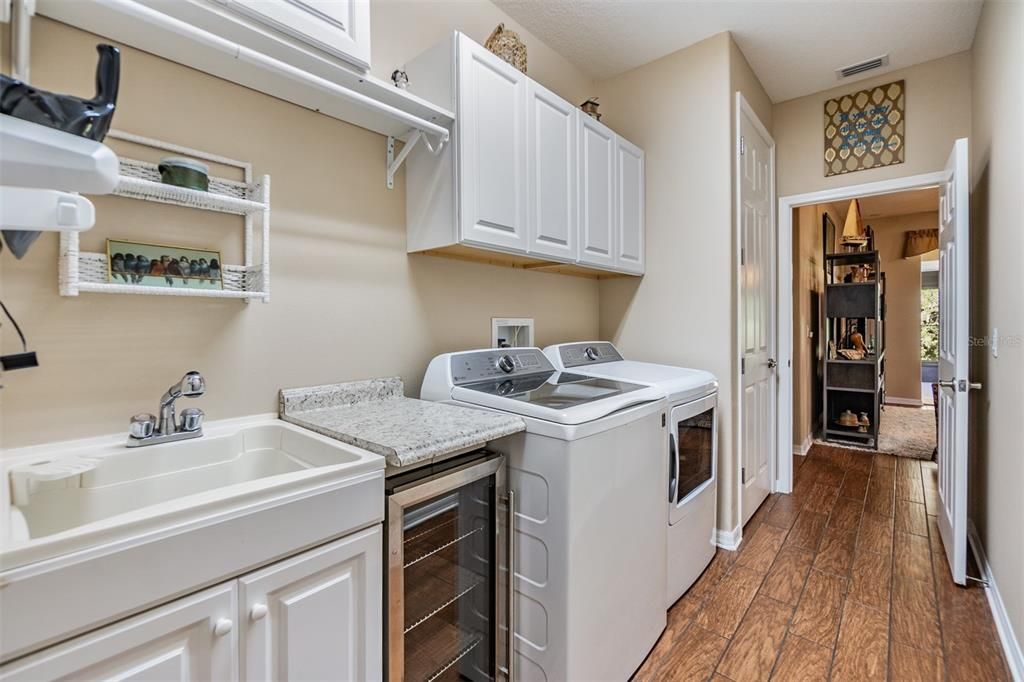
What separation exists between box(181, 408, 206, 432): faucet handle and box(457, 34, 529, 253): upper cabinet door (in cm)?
98

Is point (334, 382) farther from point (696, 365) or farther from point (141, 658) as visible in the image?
point (696, 365)

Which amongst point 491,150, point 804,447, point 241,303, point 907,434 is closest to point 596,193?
point 491,150

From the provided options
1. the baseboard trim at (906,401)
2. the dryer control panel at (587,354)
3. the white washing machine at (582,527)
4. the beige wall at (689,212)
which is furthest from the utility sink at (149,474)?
the baseboard trim at (906,401)

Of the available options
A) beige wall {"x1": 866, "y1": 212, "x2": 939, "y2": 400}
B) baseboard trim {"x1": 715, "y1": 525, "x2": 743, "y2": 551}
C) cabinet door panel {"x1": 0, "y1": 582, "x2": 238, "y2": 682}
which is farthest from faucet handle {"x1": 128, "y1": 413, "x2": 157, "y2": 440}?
beige wall {"x1": 866, "y1": 212, "x2": 939, "y2": 400}

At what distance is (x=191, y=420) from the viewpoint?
1256 millimetres

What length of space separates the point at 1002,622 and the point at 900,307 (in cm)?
628

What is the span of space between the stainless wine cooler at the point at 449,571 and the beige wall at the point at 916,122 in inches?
121

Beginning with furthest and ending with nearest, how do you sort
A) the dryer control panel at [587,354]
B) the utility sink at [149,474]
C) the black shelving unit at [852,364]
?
the black shelving unit at [852,364], the dryer control panel at [587,354], the utility sink at [149,474]

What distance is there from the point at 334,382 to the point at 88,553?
37.9 inches

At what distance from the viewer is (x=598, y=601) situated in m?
1.44

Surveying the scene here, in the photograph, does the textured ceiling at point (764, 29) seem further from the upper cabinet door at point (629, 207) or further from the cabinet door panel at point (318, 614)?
the cabinet door panel at point (318, 614)

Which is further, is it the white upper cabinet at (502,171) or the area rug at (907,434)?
the area rug at (907,434)

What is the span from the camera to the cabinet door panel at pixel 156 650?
0.69 metres

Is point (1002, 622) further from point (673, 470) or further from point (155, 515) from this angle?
point (155, 515)
